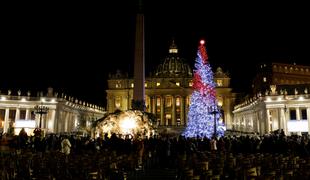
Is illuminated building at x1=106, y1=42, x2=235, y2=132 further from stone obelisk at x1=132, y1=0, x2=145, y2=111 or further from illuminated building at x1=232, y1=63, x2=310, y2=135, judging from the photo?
stone obelisk at x1=132, y1=0, x2=145, y2=111

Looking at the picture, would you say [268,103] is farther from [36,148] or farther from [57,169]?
[57,169]

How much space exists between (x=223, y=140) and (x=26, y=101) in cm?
5027

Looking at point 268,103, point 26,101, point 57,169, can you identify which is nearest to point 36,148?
point 57,169

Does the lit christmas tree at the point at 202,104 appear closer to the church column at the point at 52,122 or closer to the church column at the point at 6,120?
the church column at the point at 52,122

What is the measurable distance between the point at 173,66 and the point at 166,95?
18.2 m

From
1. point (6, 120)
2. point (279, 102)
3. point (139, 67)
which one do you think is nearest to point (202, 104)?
point (139, 67)

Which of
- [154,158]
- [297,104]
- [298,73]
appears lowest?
[154,158]

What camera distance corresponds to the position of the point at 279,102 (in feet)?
192

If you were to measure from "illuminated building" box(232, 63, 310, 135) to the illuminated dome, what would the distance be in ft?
101

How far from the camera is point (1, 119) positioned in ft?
206

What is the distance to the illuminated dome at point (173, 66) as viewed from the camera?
4195 inches

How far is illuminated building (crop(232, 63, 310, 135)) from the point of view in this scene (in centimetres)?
5781

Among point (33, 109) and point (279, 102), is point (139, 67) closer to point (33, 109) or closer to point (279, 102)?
point (279, 102)

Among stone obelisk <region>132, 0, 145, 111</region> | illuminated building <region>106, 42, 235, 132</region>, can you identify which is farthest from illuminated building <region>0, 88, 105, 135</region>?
illuminated building <region>106, 42, 235, 132</region>
